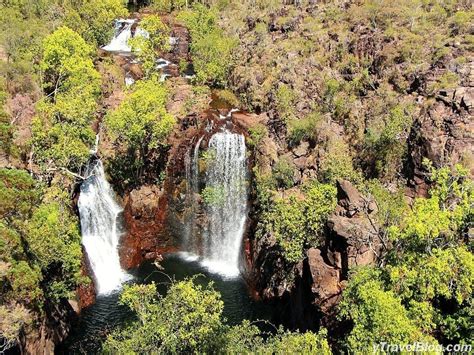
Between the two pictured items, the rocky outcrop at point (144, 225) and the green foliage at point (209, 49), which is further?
the green foliage at point (209, 49)

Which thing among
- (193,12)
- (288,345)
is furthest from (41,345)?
(193,12)

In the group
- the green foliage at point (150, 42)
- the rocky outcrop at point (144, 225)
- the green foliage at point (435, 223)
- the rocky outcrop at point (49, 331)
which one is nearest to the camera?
the green foliage at point (435, 223)

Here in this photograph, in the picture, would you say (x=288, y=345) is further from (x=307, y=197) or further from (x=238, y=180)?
(x=238, y=180)

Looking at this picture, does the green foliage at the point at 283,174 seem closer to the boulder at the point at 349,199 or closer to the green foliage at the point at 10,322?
the boulder at the point at 349,199

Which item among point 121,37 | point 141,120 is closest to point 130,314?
point 141,120

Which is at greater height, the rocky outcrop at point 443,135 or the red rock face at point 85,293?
the rocky outcrop at point 443,135

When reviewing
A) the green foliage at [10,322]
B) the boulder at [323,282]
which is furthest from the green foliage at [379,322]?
the green foliage at [10,322]

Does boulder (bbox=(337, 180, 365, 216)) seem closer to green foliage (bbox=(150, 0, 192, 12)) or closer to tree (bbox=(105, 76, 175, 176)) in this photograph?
tree (bbox=(105, 76, 175, 176))

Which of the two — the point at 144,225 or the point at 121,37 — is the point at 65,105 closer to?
the point at 144,225
